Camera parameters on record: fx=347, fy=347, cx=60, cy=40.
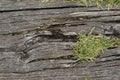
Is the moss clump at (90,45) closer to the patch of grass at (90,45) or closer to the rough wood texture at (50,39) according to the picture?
the patch of grass at (90,45)

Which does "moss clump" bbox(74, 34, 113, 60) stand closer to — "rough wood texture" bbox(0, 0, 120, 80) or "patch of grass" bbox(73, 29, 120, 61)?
"patch of grass" bbox(73, 29, 120, 61)

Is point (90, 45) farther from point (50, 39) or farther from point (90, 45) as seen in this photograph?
point (50, 39)

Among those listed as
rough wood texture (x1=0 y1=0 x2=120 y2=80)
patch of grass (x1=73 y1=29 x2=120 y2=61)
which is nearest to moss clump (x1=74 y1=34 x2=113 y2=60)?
patch of grass (x1=73 y1=29 x2=120 y2=61)

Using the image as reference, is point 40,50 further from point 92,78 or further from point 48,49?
point 92,78

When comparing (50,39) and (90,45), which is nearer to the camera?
(90,45)

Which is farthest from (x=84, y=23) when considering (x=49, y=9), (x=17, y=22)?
(x=17, y=22)

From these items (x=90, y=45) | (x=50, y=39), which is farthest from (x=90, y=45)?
(x=50, y=39)
